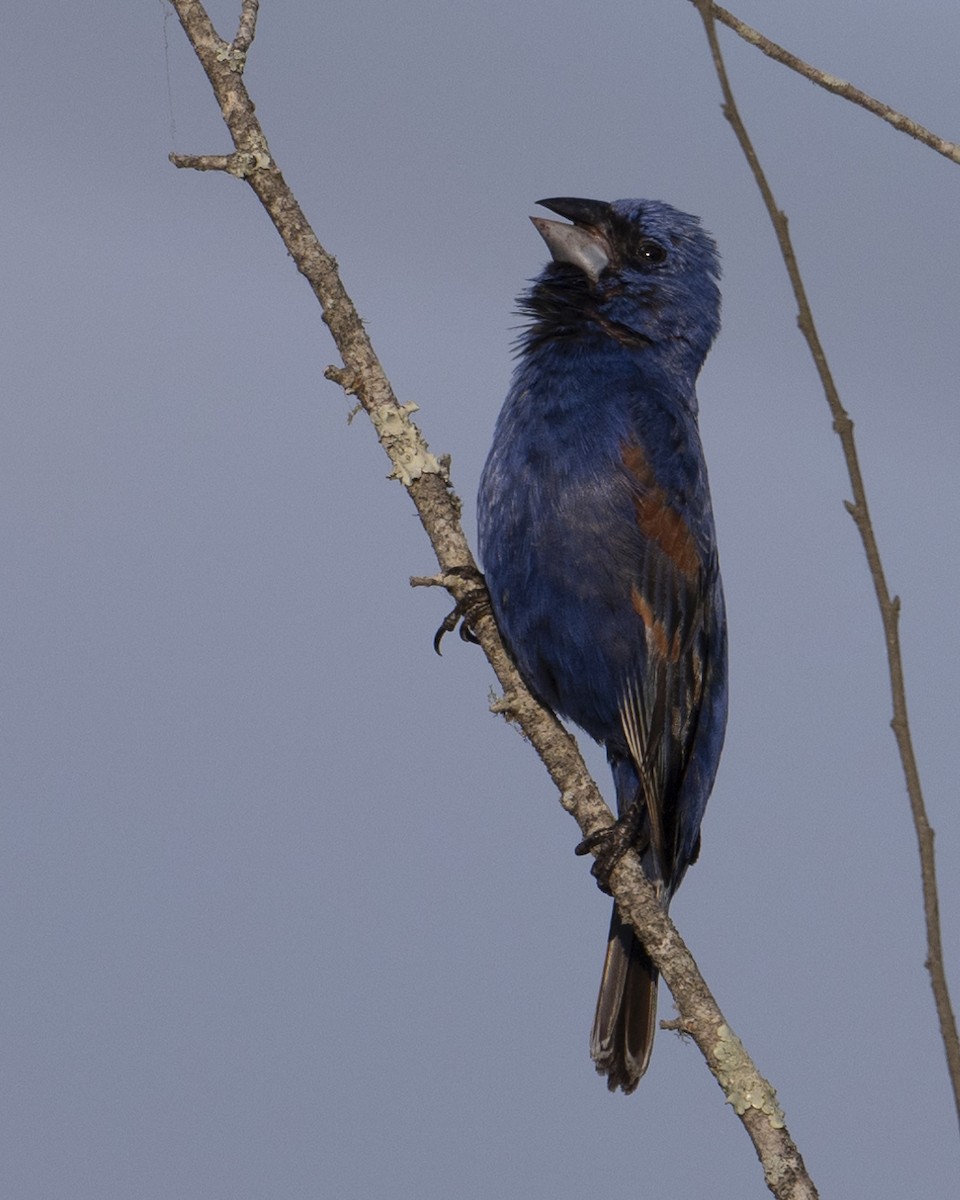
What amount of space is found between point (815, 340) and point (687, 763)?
1.62 m

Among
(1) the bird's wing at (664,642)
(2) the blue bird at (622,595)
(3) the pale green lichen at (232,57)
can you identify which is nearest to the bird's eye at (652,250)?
(2) the blue bird at (622,595)

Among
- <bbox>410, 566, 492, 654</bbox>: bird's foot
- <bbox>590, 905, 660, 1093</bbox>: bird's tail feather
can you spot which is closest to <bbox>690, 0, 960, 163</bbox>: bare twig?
<bbox>410, 566, 492, 654</bbox>: bird's foot

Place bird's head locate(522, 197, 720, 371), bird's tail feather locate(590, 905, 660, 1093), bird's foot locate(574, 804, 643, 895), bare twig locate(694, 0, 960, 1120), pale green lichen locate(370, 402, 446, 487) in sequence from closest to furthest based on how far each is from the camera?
1. bare twig locate(694, 0, 960, 1120)
2. bird's foot locate(574, 804, 643, 895)
3. pale green lichen locate(370, 402, 446, 487)
4. bird's tail feather locate(590, 905, 660, 1093)
5. bird's head locate(522, 197, 720, 371)

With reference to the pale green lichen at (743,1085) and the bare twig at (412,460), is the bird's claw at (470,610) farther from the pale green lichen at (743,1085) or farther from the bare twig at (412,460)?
the pale green lichen at (743,1085)

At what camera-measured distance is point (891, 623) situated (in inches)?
53.2

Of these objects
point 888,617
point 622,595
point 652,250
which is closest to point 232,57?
point 652,250

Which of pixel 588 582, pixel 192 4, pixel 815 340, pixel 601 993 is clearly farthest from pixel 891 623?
pixel 192 4

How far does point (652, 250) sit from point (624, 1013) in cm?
162

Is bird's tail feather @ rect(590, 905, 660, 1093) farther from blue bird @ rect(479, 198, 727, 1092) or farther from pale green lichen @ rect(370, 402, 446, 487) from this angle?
pale green lichen @ rect(370, 402, 446, 487)

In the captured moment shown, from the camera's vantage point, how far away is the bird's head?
10.3 ft

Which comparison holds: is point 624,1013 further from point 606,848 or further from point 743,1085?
point 743,1085

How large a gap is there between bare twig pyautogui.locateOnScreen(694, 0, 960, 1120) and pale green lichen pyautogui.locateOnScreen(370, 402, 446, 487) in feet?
4.17

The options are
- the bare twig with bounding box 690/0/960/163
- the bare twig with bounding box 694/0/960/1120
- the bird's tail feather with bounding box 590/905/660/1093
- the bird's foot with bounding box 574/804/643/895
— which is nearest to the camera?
the bare twig with bounding box 694/0/960/1120

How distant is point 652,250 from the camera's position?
3223mm
